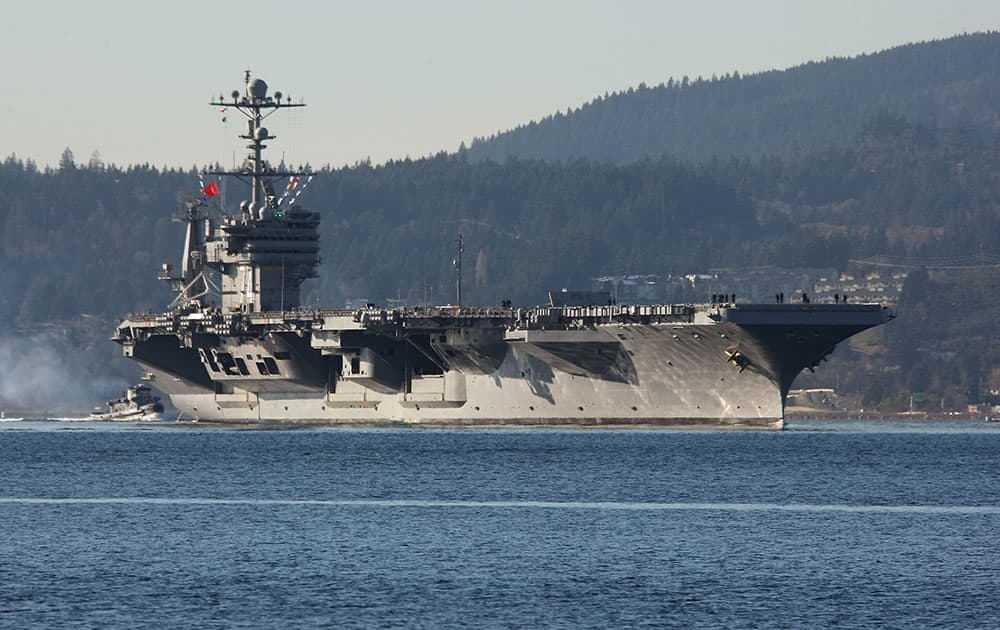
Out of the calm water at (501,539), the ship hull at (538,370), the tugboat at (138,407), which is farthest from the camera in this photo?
the tugboat at (138,407)

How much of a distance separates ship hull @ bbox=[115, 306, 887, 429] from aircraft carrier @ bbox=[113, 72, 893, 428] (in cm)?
5

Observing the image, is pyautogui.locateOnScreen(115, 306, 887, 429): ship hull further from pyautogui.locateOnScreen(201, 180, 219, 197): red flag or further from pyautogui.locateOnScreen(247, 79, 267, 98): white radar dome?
pyautogui.locateOnScreen(247, 79, 267, 98): white radar dome

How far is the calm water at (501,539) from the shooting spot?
1053 inches

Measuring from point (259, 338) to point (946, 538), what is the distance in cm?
4060

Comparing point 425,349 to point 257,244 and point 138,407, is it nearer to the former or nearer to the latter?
point 257,244

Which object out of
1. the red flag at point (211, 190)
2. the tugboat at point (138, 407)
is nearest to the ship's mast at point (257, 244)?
the red flag at point (211, 190)

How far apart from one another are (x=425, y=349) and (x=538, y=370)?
16.4 feet

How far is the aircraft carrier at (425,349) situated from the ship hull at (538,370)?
5 centimetres

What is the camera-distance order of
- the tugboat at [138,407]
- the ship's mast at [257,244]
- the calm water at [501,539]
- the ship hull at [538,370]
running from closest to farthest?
the calm water at [501,539], the ship hull at [538,370], the ship's mast at [257,244], the tugboat at [138,407]

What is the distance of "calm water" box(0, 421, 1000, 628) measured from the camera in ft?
87.7

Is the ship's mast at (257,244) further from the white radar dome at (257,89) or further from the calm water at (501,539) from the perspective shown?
the calm water at (501,539)

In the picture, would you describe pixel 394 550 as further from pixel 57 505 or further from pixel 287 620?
pixel 57 505

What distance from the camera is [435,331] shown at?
214ft

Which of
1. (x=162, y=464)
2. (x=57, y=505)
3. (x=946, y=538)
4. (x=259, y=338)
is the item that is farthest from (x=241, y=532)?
(x=259, y=338)
